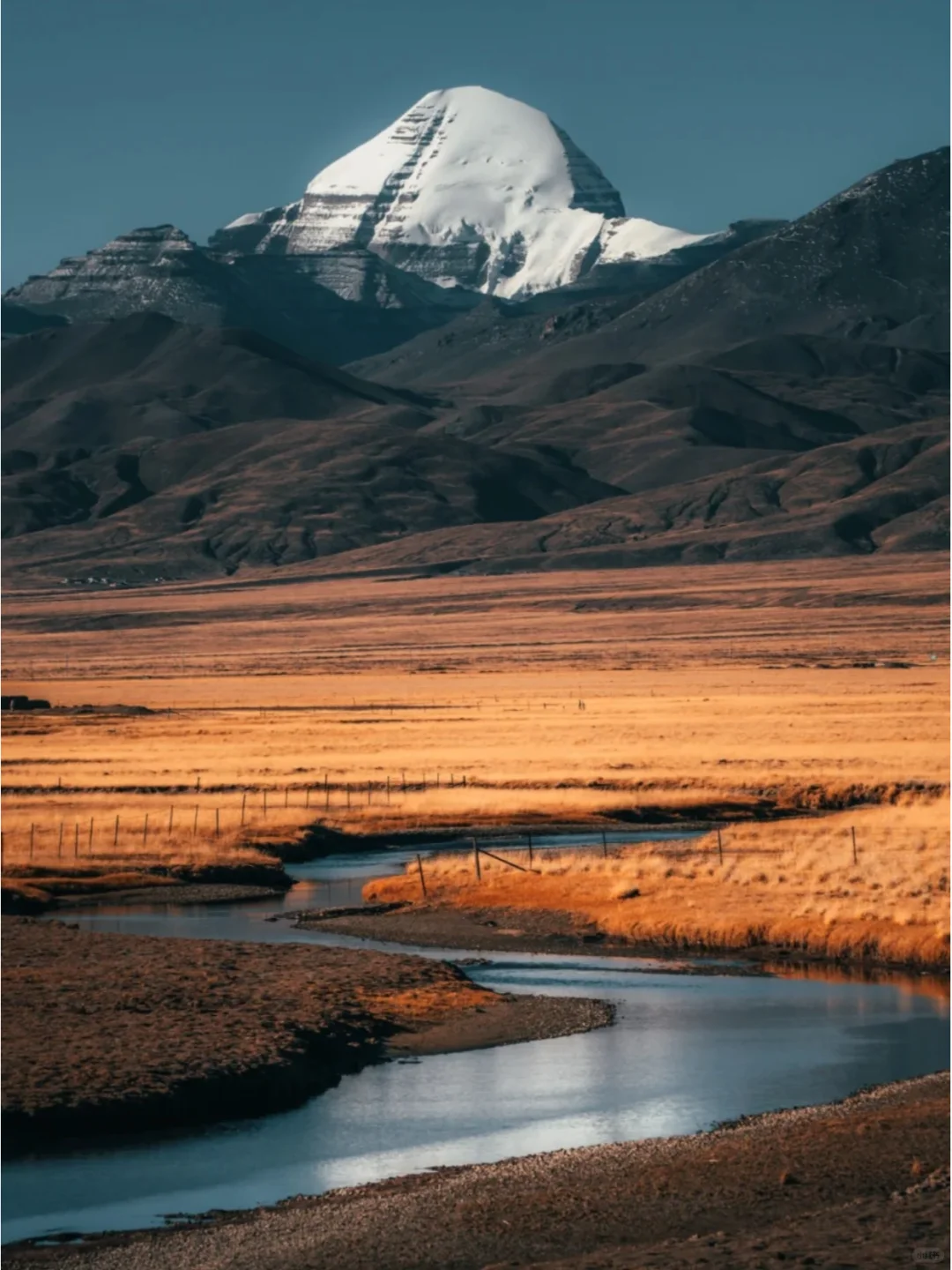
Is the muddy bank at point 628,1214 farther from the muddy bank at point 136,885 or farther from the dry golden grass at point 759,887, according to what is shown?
the muddy bank at point 136,885

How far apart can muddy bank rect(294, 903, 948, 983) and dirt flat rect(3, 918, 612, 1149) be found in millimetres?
4198

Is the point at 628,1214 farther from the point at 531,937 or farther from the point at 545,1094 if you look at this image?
the point at 531,937

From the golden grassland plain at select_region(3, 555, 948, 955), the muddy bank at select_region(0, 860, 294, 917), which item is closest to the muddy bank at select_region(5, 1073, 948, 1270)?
the golden grassland plain at select_region(3, 555, 948, 955)

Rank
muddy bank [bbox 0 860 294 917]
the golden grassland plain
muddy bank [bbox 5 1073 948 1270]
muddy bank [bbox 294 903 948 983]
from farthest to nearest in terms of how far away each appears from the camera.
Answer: the golden grassland plain
muddy bank [bbox 0 860 294 917]
muddy bank [bbox 294 903 948 983]
muddy bank [bbox 5 1073 948 1270]

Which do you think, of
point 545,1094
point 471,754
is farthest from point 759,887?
point 471,754

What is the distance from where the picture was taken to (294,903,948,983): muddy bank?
137 ft

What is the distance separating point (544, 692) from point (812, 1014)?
8727 centimetres

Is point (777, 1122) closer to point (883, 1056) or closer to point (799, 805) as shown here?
point (883, 1056)

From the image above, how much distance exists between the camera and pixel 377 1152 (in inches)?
1094

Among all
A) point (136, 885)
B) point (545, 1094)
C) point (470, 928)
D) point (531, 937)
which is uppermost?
point (136, 885)

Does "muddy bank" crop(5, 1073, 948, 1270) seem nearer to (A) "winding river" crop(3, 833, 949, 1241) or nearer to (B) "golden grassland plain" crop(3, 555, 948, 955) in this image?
(A) "winding river" crop(3, 833, 949, 1241)

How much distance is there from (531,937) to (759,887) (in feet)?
18.9

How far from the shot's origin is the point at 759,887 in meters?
47.8

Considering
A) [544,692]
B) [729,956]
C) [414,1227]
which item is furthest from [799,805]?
[544,692]
